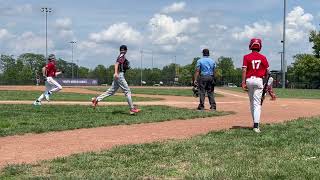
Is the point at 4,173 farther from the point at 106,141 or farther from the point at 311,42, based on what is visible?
the point at 311,42

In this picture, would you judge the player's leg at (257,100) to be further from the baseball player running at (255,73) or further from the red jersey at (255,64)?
the red jersey at (255,64)

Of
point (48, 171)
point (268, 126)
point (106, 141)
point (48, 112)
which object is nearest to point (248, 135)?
point (268, 126)

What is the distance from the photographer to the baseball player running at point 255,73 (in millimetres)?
10648

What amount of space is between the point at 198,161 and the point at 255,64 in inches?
158

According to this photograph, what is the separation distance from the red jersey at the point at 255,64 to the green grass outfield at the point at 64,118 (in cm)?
301

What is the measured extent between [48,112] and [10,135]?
477cm

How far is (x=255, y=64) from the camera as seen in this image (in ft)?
34.9

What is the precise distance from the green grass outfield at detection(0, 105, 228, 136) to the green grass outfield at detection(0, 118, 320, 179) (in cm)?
313

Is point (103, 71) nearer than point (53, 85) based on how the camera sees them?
No

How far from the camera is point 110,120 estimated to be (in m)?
12.6

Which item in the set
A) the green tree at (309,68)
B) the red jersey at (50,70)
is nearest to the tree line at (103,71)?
the green tree at (309,68)

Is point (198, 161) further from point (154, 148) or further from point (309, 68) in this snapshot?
point (309, 68)

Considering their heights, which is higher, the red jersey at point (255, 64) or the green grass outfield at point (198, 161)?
the red jersey at point (255, 64)

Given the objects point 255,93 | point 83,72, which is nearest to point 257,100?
point 255,93
